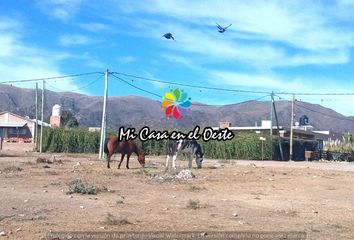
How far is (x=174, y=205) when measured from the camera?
12.9 meters

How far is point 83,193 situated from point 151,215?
13.0 feet

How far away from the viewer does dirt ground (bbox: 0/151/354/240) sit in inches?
385

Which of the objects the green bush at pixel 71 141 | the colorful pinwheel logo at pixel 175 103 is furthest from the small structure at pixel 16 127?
the colorful pinwheel logo at pixel 175 103

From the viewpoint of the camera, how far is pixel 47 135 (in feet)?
197

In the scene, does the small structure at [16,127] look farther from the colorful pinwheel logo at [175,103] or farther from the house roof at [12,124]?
the colorful pinwheel logo at [175,103]

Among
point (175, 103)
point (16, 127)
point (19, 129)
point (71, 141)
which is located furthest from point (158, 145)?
point (19, 129)

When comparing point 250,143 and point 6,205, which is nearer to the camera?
point 6,205

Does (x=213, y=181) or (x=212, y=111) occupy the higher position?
(x=212, y=111)

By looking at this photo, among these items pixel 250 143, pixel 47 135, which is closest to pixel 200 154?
pixel 250 143

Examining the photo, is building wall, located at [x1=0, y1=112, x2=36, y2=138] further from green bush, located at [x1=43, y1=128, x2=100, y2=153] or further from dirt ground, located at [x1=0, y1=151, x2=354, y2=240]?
dirt ground, located at [x1=0, y1=151, x2=354, y2=240]

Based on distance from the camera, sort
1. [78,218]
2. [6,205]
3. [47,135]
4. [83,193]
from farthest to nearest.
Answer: [47,135], [83,193], [6,205], [78,218]

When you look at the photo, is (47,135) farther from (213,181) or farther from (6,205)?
(6,205)

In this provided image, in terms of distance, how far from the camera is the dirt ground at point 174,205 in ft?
32.1

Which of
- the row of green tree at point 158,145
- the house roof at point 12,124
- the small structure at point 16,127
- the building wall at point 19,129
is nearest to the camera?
the row of green tree at point 158,145
